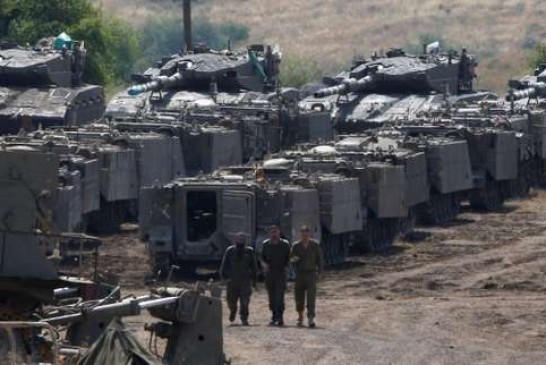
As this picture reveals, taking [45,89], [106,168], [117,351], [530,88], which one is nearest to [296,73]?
[530,88]

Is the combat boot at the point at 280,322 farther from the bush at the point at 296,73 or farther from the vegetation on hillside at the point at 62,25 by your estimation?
the bush at the point at 296,73

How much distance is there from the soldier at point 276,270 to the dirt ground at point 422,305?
31 cm

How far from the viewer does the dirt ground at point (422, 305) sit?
74.4ft

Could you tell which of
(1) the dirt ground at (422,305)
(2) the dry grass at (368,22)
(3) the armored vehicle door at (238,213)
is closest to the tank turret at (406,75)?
(1) the dirt ground at (422,305)

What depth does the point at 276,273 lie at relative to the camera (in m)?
25.5

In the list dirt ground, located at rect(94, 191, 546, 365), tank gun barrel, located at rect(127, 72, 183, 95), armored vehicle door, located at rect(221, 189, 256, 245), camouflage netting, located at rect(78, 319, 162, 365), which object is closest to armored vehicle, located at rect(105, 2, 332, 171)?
tank gun barrel, located at rect(127, 72, 183, 95)

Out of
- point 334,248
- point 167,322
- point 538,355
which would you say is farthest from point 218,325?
point 334,248

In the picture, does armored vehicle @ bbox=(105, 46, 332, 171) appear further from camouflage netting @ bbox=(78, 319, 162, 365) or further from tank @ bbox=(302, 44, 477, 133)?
camouflage netting @ bbox=(78, 319, 162, 365)

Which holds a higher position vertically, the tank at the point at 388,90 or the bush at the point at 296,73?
the bush at the point at 296,73

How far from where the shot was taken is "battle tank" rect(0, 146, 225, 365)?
54.7 ft

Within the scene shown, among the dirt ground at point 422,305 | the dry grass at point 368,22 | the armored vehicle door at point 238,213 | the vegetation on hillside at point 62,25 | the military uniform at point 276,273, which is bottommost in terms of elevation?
the dirt ground at point 422,305

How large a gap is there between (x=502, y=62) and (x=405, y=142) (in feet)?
177

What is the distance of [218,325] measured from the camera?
18422mm

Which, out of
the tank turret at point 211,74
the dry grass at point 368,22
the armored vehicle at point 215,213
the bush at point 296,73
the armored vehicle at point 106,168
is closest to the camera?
the armored vehicle at point 215,213
